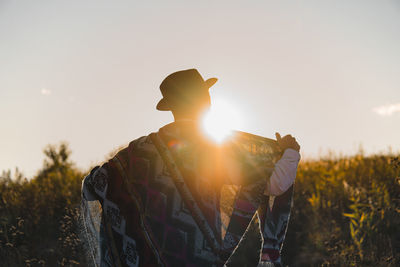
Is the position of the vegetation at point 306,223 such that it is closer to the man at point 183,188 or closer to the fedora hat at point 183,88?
the man at point 183,188

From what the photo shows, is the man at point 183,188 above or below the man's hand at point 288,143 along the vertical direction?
below

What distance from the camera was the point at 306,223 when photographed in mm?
6340

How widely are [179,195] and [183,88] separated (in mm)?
904

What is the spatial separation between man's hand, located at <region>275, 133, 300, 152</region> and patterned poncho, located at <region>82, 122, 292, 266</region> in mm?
142

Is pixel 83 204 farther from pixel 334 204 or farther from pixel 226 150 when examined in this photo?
pixel 334 204

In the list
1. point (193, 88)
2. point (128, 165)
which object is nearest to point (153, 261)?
point (128, 165)

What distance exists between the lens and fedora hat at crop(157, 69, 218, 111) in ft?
8.91

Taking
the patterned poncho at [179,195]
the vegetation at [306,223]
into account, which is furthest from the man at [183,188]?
the vegetation at [306,223]

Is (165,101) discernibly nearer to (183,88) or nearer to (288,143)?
(183,88)

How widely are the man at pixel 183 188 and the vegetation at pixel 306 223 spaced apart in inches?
67.1

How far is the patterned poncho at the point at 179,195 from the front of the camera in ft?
8.36

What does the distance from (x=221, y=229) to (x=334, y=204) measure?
15.8ft

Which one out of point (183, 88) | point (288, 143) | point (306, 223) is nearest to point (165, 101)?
point (183, 88)

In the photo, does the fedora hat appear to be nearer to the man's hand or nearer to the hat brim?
the hat brim
